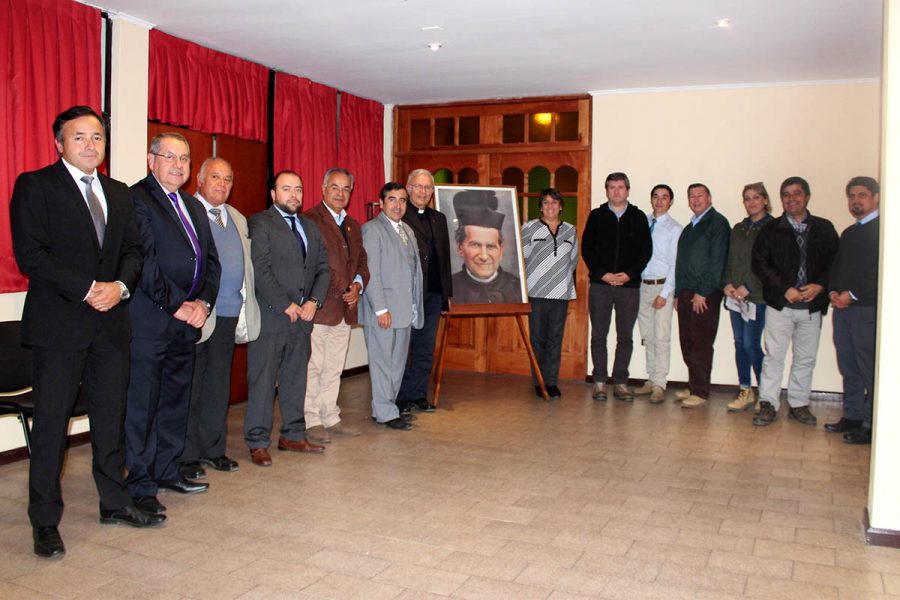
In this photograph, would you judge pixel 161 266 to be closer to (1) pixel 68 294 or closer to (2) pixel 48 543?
(1) pixel 68 294

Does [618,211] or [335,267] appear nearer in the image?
[335,267]

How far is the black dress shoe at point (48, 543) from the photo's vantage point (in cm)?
316

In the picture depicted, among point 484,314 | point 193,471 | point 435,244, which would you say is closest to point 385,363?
point 435,244

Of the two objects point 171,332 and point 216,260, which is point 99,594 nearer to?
point 171,332

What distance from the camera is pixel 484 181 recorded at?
26.2 ft

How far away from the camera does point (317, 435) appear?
5.09 metres

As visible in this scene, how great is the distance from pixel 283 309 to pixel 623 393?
334 cm

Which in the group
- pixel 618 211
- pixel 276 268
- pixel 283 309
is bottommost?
pixel 283 309

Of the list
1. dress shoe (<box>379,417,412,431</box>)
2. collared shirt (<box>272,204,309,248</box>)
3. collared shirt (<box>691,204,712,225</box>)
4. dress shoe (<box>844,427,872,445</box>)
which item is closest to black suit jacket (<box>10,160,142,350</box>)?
collared shirt (<box>272,204,309,248</box>)

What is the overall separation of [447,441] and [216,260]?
6.63 feet

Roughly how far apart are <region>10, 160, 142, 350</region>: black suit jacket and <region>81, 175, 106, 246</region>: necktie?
0.09 ft

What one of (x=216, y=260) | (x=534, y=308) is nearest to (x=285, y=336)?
(x=216, y=260)

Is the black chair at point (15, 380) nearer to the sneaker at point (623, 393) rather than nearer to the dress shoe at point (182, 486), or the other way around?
the dress shoe at point (182, 486)

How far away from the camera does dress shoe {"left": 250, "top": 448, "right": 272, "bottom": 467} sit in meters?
4.54
